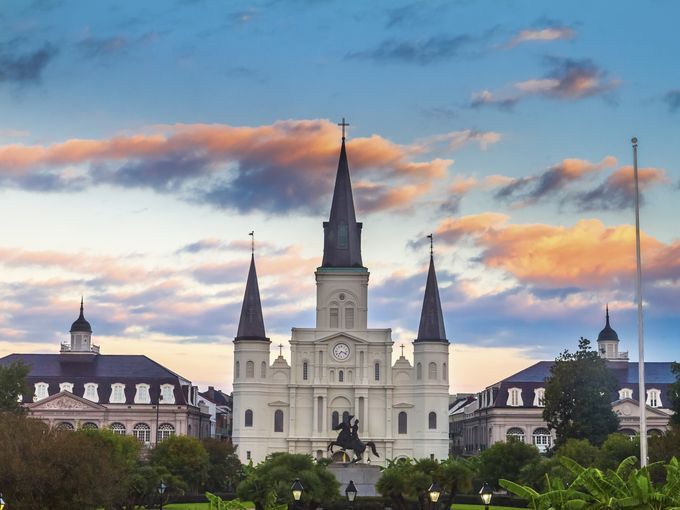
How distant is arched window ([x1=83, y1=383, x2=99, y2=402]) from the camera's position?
13538 cm

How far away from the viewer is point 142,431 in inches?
5325

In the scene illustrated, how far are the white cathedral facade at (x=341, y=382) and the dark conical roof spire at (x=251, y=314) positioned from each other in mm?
97

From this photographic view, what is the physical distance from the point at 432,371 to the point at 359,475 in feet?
165

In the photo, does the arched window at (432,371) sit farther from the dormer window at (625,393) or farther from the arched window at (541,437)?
the dormer window at (625,393)


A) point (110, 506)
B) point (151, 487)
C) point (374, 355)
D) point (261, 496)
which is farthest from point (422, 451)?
point (110, 506)

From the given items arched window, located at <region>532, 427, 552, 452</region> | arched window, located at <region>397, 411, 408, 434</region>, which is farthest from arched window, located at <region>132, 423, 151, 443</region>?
arched window, located at <region>532, 427, 552, 452</region>

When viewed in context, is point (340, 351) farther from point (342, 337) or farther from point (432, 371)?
point (432, 371)

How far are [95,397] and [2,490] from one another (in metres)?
83.9

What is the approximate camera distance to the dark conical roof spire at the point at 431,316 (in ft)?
426

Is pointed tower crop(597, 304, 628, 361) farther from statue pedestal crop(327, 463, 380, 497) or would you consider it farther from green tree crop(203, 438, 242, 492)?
statue pedestal crop(327, 463, 380, 497)

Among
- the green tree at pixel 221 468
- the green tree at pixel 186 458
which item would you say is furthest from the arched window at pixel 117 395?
the green tree at pixel 186 458

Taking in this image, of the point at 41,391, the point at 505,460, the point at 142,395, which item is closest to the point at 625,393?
the point at 505,460

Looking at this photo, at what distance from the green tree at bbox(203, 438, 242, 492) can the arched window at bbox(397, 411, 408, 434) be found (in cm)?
2205

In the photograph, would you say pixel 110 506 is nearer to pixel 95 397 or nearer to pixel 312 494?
pixel 312 494
